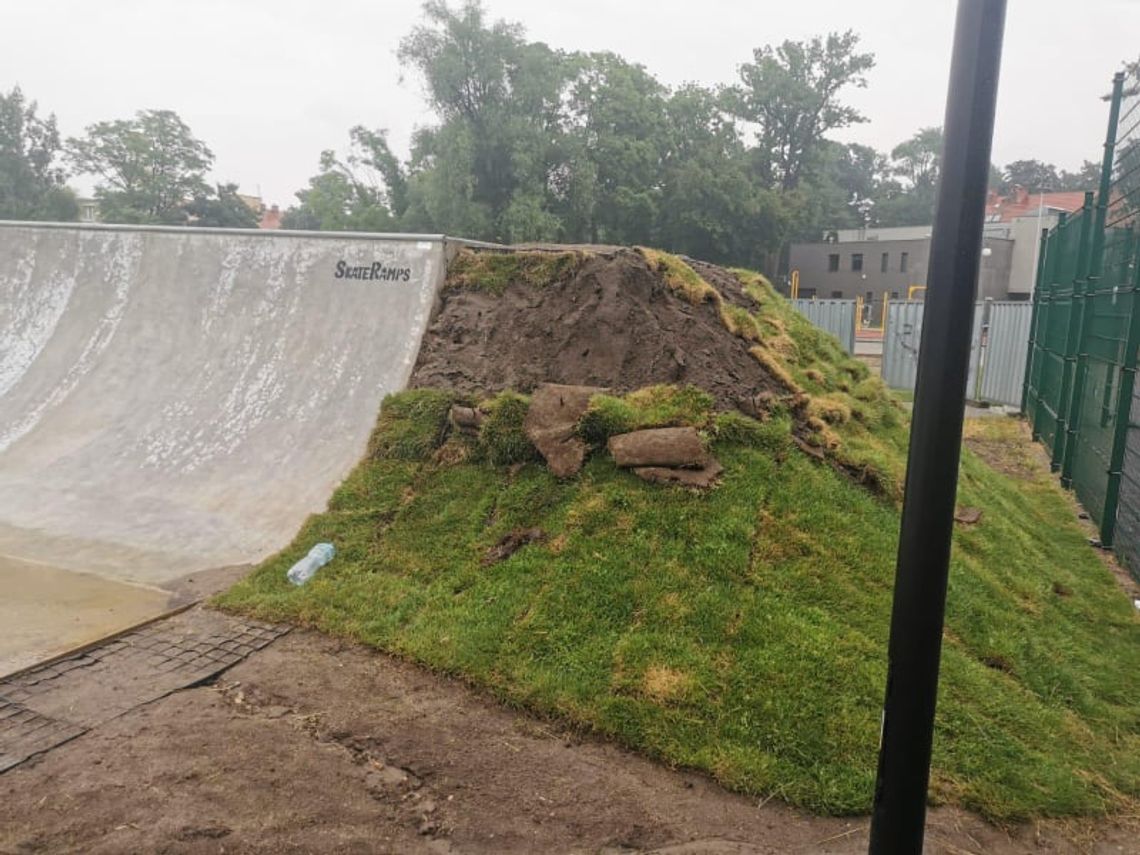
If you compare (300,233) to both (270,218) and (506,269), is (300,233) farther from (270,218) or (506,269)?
(270,218)

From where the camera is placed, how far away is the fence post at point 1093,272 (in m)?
7.80

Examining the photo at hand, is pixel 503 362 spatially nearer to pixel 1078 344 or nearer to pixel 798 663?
pixel 798 663

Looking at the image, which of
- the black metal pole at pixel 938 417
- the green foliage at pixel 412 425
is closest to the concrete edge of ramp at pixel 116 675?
the green foliage at pixel 412 425

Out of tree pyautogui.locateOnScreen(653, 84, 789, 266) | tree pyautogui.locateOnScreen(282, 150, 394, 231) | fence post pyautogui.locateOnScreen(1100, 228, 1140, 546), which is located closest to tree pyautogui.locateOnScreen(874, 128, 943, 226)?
tree pyautogui.locateOnScreen(653, 84, 789, 266)

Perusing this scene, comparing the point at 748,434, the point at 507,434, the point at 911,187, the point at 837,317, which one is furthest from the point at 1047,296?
the point at 911,187

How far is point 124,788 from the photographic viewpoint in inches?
120

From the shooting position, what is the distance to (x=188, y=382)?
311 inches

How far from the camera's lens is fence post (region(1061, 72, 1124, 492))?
7805 millimetres

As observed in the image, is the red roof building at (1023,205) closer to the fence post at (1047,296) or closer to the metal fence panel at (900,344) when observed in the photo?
the metal fence panel at (900,344)

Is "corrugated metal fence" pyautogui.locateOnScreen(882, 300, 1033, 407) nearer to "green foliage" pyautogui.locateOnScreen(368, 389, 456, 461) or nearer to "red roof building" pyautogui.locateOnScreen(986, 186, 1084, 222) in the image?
"green foliage" pyautogui.locateOnScreen(368, 389, 456, 461)

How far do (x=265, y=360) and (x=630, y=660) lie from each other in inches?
216

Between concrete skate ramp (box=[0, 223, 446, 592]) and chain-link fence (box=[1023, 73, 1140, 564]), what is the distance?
590cm

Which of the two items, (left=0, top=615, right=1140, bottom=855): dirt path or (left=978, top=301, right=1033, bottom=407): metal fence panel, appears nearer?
(left=0, top=615, right=1140, bottom=855): dirt path

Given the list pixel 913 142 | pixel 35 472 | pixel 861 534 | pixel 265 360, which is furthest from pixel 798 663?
pixel 913 142
